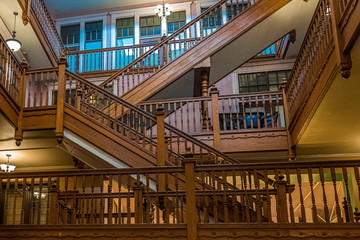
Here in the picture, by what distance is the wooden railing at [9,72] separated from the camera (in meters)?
6.82

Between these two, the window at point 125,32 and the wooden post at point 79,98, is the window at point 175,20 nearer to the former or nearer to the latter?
the window at point 125,32

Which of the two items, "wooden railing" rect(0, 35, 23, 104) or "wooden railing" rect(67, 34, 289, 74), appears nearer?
"wooden railing" rect(0, 35, 23, 104)

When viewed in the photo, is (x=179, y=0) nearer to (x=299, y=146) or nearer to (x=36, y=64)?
(x=36, y=64)

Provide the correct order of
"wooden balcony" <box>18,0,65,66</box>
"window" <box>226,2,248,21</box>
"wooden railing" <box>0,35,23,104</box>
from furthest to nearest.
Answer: "window" <box>226,2,248,21</box>, "wooden balcony" <box>18,0,65,66</box>, "wooden railing" <box>0,35,23,104</box>

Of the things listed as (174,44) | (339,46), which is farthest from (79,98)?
(339,46)

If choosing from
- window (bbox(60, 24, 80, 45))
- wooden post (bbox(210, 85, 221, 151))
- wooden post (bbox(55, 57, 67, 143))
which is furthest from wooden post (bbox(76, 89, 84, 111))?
window (bbox(60, 24, 80, 45))

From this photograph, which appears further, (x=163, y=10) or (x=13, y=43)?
(x=163, y=10)

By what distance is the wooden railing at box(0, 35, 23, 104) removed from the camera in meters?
6.82

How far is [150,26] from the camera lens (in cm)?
1325

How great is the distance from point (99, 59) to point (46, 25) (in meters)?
1.97

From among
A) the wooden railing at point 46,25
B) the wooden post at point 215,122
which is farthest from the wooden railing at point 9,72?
the wooden post at point 215,122

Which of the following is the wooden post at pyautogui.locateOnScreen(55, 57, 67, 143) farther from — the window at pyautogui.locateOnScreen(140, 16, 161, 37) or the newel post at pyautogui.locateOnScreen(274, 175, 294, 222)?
the window at pyautogui.locateOnScreen(140, 16, 161, 37)

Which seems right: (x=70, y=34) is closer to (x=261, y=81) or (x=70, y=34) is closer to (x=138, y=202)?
(x=261, y=81)

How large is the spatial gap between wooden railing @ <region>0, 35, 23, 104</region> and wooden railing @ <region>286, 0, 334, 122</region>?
4.83 metres
